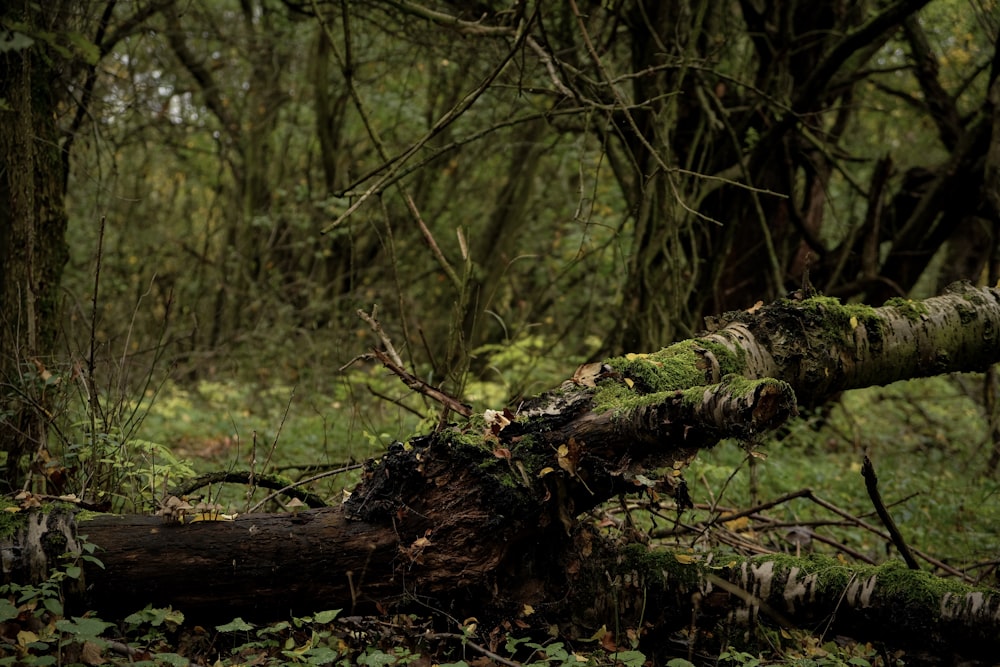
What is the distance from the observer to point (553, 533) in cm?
326

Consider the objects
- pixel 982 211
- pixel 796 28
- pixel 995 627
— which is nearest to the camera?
pixel 995 627

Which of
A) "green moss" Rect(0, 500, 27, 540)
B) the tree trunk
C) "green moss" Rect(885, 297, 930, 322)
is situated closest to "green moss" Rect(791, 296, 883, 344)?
"green moss" Rect(885, 297, 930, 322)

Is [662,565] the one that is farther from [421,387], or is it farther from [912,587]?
[421,387]

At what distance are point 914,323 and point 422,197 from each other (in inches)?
370

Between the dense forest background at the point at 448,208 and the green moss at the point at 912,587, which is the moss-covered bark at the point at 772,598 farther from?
the dense forest background at the point at 448,208

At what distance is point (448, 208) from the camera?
42.5 ft

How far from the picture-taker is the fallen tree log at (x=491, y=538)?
9.42ft

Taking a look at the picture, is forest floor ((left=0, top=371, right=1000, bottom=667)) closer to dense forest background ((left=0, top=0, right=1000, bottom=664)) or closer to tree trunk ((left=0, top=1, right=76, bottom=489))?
dense forest background ((left=0, top=0, right=1000, bottom=664))

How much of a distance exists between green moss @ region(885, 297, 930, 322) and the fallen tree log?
135 centimetres

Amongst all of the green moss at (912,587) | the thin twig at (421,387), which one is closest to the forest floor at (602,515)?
the green moss at (912,587)

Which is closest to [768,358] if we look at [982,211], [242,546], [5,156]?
[242,546]

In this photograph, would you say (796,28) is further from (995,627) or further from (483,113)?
(995,627)

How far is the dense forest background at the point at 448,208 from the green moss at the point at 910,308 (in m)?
0.57

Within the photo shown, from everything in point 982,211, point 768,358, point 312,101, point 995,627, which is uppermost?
point 312,101
